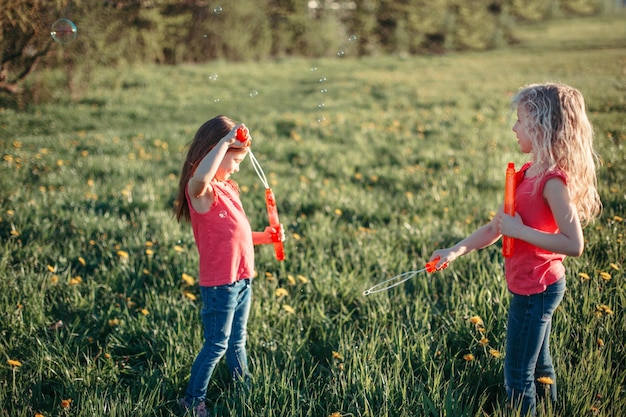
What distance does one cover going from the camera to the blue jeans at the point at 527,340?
198cm

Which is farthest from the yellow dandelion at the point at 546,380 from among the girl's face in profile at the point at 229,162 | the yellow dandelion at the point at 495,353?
the girl's face in profile at the point at 229,162

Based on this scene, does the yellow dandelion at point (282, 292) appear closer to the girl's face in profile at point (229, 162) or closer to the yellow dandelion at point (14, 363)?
the girl's face in profile at point (229, 162)

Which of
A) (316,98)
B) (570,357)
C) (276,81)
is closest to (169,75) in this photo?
(276,81)

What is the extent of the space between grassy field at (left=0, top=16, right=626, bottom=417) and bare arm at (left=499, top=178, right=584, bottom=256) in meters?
0.67

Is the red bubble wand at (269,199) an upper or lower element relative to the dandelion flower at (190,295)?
upper

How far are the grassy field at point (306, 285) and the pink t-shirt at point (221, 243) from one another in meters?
0.49

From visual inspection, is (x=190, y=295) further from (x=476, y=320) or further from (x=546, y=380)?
(x=546, y=380)

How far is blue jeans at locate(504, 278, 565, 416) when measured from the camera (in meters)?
1.98

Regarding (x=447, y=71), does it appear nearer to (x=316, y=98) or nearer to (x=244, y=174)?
(x=316, y=98)

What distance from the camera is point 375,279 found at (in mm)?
3332

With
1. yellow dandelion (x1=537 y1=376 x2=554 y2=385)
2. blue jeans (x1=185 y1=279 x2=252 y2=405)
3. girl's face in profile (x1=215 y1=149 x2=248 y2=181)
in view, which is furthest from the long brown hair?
yellow dandelion (x1=537 y1=376 x2=554 y2=385)

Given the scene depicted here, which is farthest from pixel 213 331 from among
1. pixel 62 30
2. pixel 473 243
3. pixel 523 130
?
pixel 62 30

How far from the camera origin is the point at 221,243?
229 centimetres

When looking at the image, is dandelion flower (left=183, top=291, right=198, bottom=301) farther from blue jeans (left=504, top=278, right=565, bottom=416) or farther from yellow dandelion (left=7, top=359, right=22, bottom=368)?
blue jeans (left=504, top=278, right=565, bottom=416)
